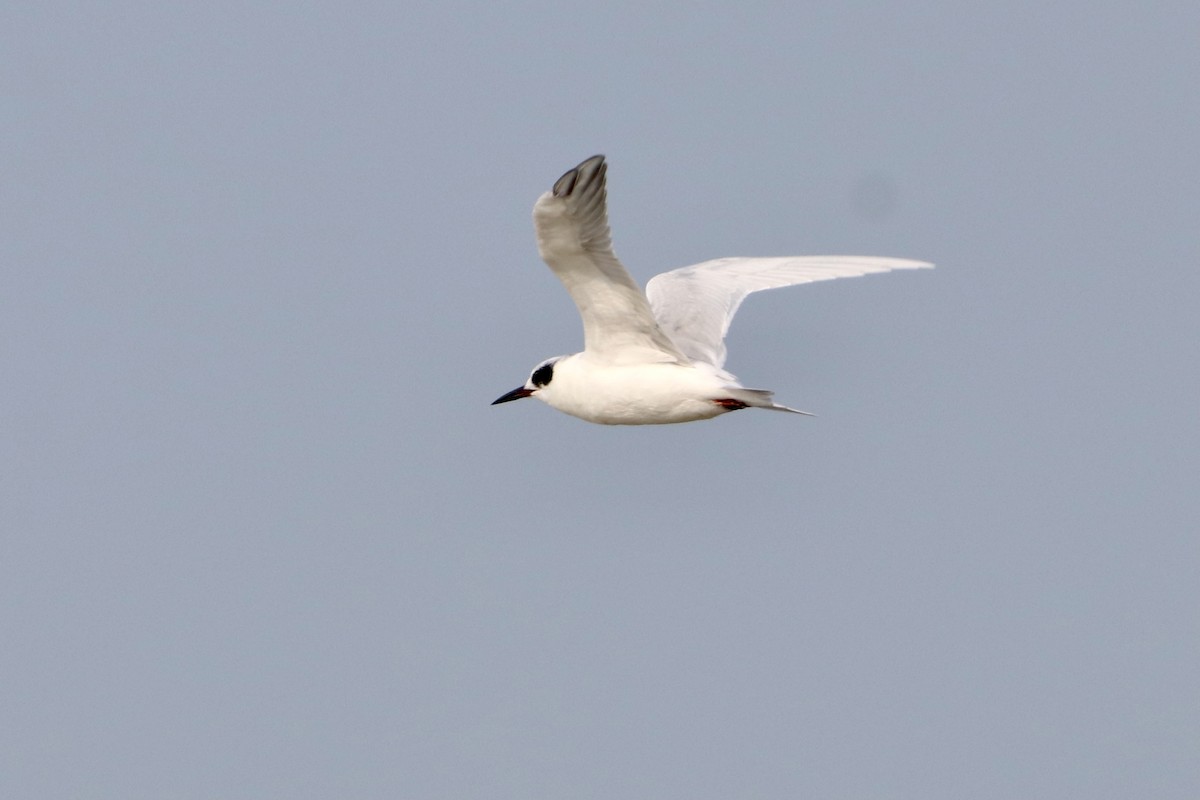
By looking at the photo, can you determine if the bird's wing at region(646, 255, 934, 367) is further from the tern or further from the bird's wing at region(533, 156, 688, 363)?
the bird's wing at region(533, 156, 688, 363)

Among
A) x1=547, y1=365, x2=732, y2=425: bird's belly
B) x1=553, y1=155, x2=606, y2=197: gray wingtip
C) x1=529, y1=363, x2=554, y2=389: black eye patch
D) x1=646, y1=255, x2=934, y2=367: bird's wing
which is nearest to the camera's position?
x1=553, y1=155, x2=606, y2=197: gray wingtip

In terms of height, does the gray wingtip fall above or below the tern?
above

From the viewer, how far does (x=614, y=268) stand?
675 inches

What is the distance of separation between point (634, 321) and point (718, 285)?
11.3ft

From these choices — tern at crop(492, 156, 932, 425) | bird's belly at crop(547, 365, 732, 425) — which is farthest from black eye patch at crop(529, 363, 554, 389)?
bird's belly at crop(547, 365, 732, 425)

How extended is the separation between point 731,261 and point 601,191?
6.35 metres

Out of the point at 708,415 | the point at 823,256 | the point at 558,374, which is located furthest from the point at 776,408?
the point at 823,256

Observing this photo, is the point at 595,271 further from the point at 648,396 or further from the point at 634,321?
the point at 648,396

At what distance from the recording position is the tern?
16406mm

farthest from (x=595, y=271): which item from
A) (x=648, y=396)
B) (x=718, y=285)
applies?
(x=718, y=285)

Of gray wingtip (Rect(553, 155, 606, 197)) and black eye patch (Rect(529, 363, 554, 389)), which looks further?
black eye patch (Rect(529, 363, 554, 389))

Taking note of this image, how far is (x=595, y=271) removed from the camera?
56.4 feet

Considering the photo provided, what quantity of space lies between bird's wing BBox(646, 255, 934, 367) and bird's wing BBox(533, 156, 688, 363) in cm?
118

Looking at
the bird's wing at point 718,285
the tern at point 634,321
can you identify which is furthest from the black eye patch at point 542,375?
the bird's wing at point 718,285
